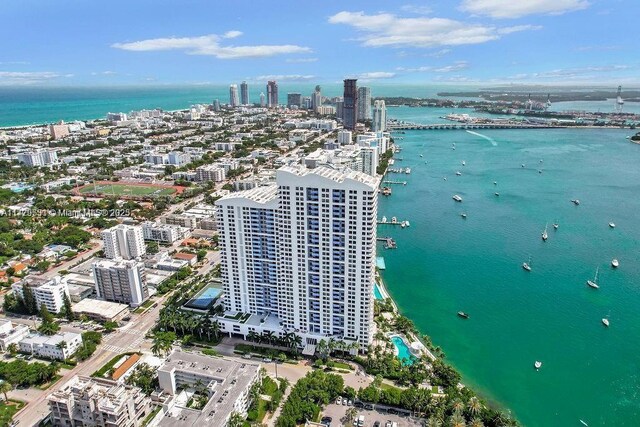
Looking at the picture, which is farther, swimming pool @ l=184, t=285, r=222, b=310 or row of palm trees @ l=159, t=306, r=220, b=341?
swimming pool @ l=184, t=285, r=222, b=310

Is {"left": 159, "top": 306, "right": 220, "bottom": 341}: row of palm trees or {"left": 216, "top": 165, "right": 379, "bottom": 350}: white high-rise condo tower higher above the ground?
{"left": 216, "top": 165, "right": 379, "bottom": 350}: white high-rise condo tower

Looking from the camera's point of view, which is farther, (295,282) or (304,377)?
(295,282)

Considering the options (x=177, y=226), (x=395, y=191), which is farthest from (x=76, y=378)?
(x=395, y=191)

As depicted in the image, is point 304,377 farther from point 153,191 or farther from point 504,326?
point 153,191

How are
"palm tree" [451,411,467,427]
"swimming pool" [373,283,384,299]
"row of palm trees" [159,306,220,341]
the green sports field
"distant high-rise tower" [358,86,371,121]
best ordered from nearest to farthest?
"palm tree" [451,411,467,427] < "row of palm trees" [159,306,220,341] < "swimming pool" [373,283,384,299] < the green sports field < "distant high-rise tower" [358,86,371,121]

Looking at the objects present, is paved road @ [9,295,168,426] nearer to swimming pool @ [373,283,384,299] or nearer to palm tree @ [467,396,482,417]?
swimming pool @ [373,283,384,299]

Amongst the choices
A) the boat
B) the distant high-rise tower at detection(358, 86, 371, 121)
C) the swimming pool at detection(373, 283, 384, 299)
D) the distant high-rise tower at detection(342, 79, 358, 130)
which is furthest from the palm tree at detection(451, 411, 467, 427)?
the distant high-rise tower at detection(358, 86, 371, 121)
